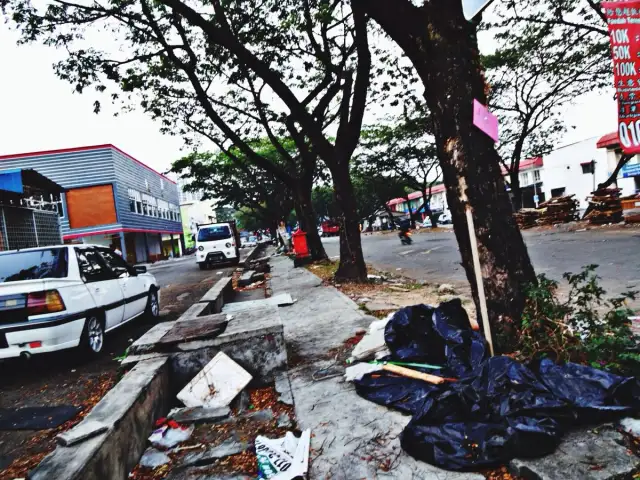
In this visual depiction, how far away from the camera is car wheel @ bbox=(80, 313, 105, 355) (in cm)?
511

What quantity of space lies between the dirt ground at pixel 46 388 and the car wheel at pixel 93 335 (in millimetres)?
154

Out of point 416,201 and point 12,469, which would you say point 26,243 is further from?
point 416,201

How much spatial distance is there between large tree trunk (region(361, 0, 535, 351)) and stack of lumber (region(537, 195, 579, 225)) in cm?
1995

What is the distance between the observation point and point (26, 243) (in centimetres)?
1198

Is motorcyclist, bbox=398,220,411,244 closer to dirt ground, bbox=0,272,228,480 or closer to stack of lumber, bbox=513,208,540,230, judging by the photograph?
stack of lumber, bbox=513,208,540,230

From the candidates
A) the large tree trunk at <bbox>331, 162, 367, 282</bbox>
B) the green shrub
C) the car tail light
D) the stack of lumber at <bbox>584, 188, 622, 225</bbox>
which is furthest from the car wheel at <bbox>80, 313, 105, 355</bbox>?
the stack of lumber at <bbox>584, 188, 622, 225</bbox>

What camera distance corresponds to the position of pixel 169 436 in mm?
2988

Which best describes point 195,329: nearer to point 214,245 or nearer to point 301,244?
point 301,244

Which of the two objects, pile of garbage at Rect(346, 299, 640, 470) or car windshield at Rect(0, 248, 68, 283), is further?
car windshield at Rect(0, 248, 68, 283)

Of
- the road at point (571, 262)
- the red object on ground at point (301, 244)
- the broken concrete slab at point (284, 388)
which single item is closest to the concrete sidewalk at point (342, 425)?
the broken concrete slab at point (284, 388)

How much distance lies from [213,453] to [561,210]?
22.0 meters

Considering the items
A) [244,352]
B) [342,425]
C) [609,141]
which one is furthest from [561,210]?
[342,425]

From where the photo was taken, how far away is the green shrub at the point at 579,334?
271 centimetres

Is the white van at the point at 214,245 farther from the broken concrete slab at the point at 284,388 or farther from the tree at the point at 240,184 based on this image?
the broken concrete slab at the point at 284,388
